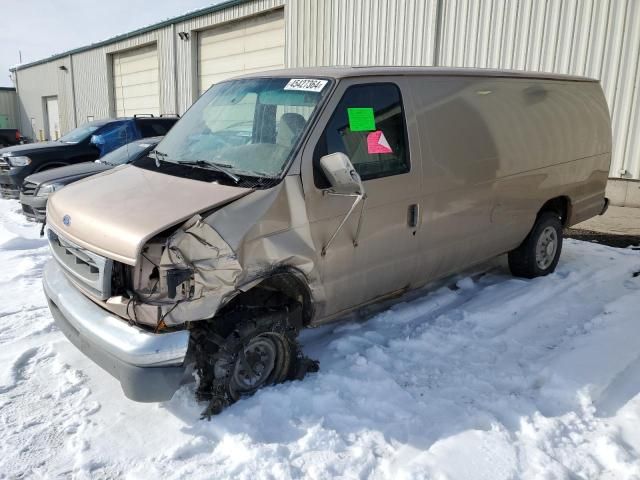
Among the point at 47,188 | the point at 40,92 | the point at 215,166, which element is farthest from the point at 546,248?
the point at 40,92

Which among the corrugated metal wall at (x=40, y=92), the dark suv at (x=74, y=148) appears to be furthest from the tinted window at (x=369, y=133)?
the corrugated metal wall at (x=40, y=92)

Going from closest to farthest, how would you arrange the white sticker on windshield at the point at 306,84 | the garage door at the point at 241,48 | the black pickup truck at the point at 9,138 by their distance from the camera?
the white sticker on windshield at the point at 306,84 < the garage door at the point at 241,48 < the black pickup truck at the point at 9,138

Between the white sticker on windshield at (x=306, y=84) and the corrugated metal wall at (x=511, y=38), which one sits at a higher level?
the corrugated metal wall at (x=511, y=38)

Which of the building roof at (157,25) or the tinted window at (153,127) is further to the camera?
the building roof at (157,25)

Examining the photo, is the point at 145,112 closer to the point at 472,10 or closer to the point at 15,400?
the point at 472,10

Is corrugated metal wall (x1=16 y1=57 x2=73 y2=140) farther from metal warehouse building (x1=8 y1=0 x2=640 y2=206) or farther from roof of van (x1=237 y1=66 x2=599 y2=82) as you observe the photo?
roof of van (x1=237 y1=66 x2=599 y2=82)

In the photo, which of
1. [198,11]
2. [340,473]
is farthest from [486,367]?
[198,11]

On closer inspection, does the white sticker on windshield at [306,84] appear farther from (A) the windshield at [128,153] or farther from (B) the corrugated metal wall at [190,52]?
→ (B) the corrugated metal wall at [190,52]

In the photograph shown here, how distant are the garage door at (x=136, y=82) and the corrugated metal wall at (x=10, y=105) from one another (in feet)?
57.2

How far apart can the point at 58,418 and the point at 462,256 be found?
11.2 ft

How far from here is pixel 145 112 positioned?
72.8ft

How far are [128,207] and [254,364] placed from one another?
1.27 meters

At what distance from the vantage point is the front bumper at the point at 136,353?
111 inches

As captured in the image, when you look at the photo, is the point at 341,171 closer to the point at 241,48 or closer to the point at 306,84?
the point at 306,84
